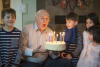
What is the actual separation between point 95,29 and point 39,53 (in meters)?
0.75

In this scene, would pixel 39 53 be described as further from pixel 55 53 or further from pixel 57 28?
pixel 57 28

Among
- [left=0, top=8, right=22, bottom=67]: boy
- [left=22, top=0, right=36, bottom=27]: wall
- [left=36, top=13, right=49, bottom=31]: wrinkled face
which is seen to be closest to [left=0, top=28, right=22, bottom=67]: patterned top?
[left=0, top=8, right=22, bottom=67]: boy

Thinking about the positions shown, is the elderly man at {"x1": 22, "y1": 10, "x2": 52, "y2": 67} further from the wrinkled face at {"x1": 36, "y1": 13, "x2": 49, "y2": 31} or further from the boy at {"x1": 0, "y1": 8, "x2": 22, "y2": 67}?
the boy at {"x1": 0, "y1": 8, "x2": 22, "y2": 67}

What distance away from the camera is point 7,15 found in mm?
→ 1944

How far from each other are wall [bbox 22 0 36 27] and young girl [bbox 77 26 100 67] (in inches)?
53.8

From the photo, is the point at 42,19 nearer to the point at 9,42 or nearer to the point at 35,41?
the point at 35,41

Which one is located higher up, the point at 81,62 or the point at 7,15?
the point at 7,15

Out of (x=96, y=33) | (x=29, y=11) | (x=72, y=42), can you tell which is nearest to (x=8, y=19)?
(x=72, y=42)

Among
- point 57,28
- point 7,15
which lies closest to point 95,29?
point 7,15

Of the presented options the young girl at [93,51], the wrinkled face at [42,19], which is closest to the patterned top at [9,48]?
the wrinkled face at [42,19]

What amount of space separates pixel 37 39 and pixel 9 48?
1.52 feet

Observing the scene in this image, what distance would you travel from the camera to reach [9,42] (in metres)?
1.96

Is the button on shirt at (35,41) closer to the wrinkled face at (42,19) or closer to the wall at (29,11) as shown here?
the wrinkled face at (42,19)

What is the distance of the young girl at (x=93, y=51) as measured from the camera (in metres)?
1.94
